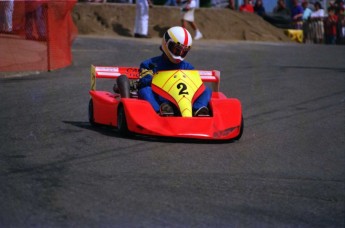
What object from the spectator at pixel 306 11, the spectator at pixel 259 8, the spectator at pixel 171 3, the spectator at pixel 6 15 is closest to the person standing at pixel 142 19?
the spectator at pixel 171 3

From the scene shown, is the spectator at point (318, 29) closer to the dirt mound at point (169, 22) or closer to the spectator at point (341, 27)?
the spectator at point (341, 27)

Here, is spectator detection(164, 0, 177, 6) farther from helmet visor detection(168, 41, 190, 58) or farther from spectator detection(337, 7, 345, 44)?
helmet visor detection(168, 41, 190, 58)

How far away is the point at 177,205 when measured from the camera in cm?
705

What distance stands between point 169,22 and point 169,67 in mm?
19250

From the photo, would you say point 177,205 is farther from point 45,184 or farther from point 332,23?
point 332,23

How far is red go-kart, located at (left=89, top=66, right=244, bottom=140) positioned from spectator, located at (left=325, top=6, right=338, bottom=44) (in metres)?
23.2

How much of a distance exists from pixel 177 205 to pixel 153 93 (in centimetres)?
391

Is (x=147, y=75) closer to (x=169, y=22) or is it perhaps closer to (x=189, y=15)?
(x=189, y=15)

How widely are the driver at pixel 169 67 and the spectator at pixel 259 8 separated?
24239mm

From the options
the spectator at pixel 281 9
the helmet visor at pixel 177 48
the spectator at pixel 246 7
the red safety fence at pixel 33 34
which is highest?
the helmet visor at pixel 177 48

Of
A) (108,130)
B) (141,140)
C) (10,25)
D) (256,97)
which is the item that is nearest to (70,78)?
(10,25)

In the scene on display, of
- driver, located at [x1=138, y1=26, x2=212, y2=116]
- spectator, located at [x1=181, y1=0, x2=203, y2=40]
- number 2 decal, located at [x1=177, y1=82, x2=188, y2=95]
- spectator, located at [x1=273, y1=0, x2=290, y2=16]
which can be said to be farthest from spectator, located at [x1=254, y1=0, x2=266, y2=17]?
number 2 decal, located at [x1=177, y1=82, x2=188, y2=95]

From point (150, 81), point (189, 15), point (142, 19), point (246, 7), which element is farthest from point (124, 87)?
point (246, 7)

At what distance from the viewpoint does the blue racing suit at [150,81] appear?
10.7m
